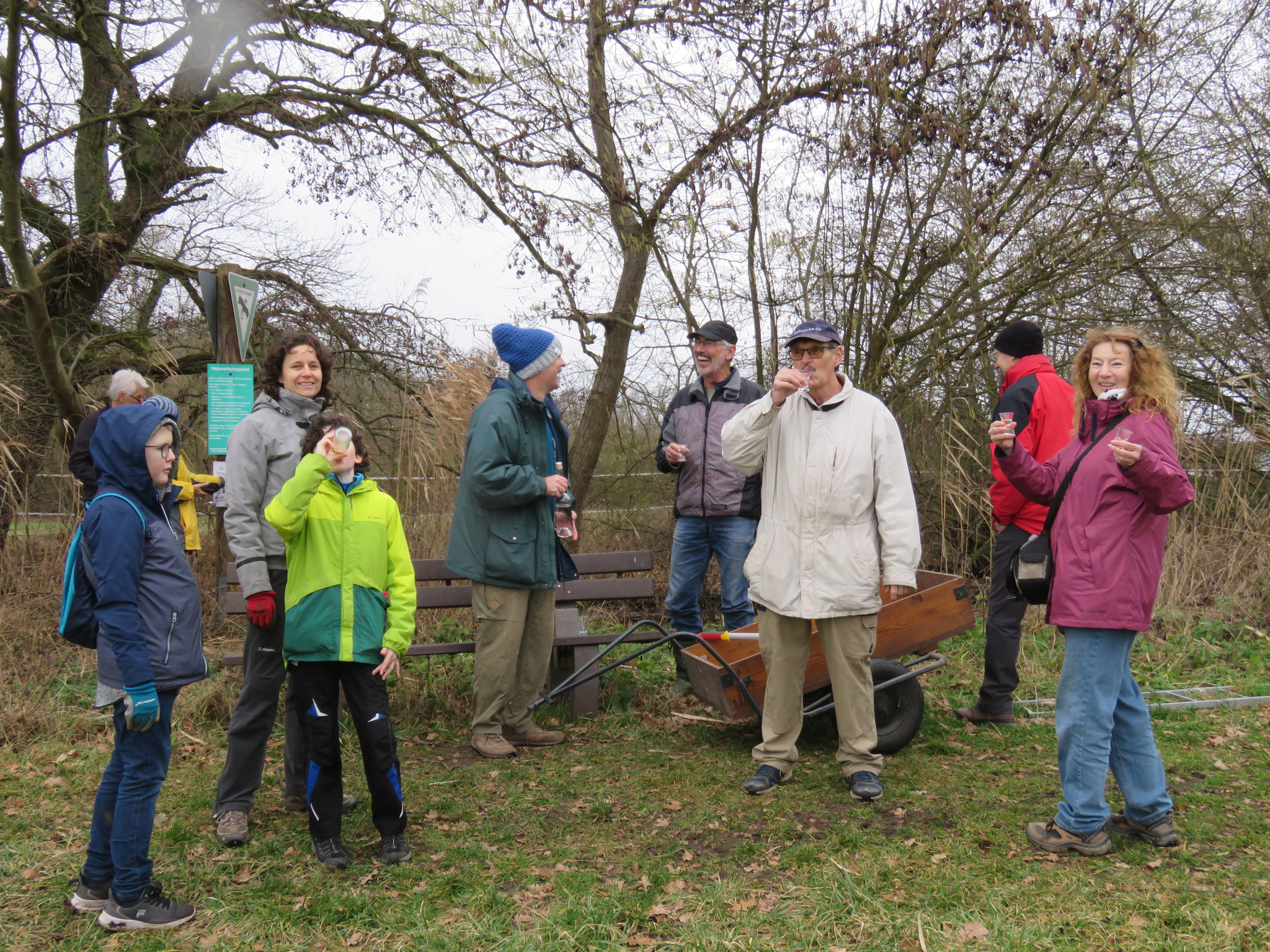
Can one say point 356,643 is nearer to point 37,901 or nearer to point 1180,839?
point 37,901

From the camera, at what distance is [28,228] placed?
26.2 feet

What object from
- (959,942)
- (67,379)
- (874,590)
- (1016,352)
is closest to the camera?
(959,942)

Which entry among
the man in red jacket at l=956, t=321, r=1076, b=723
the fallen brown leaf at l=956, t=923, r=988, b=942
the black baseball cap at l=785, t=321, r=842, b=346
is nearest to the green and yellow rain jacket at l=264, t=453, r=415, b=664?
the black baseball cap at l=785, t=321, r=842, b=346

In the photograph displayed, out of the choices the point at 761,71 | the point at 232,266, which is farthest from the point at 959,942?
the point at 761,71

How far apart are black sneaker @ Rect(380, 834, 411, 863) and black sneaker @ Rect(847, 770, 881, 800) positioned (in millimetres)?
1820

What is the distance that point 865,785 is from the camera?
3.90 m

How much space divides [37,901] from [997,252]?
7.21 metres

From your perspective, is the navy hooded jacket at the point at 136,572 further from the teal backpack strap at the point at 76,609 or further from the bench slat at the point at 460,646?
the bench slat at the point at 460,646

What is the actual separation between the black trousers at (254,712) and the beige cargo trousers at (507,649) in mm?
1098

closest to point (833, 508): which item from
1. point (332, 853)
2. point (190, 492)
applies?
point (332, 853)

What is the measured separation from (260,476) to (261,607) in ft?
1.70

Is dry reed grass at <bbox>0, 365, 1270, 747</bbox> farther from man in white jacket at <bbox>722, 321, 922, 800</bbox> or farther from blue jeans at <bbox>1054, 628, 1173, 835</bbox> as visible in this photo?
blue jeans at <bbox>1054, 628, 1173, 835</bbox>

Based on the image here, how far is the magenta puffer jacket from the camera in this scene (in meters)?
3.15

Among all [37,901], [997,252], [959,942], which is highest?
[997,252]
